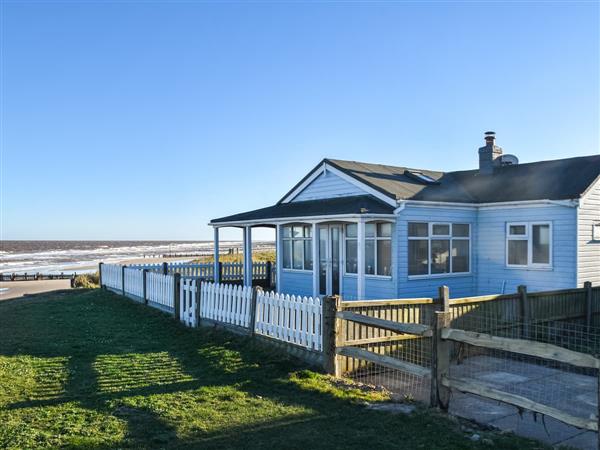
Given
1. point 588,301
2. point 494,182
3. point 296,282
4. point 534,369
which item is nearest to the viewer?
point 534,369

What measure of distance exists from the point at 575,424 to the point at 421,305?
4.01 metres

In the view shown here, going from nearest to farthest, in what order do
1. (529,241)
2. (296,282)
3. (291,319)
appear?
(291,319) → (529,241) → (296,282)

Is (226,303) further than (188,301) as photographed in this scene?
No

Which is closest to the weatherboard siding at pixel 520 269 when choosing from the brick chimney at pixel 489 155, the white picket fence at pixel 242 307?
the brick chimney at pixel 489 155

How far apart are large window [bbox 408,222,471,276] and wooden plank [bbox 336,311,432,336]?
5918 mm

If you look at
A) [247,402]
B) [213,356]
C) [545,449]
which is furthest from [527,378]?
[213,356]

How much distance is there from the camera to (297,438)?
17.3 feet

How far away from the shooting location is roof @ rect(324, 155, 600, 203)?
526 inches

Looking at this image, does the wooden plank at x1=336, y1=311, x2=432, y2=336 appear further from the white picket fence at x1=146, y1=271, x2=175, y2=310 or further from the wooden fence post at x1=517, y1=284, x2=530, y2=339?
the white picket fence at x1=146, y1=271, x2=175, y2=310

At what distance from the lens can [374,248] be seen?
13734mm

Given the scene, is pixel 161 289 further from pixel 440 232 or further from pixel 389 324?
pixel 389 324

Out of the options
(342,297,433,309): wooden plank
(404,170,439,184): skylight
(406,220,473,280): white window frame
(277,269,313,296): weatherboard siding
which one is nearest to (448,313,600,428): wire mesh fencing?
(342,297,433,309): wooden plank

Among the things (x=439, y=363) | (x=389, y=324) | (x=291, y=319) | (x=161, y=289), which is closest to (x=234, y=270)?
(x=161, y=289)

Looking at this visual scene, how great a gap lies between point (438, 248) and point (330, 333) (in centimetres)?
698
